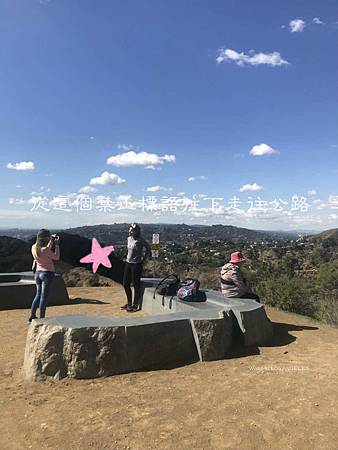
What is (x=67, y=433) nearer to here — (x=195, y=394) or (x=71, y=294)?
(x=195, y=394)

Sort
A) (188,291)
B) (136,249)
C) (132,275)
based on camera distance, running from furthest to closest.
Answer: (132,275) → (136,249) → (188,291)

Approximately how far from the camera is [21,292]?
9.57 metres

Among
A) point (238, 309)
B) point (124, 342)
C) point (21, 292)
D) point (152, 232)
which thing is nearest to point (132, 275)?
point (238, 309)

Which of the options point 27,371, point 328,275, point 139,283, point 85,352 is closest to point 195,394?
point 85,352

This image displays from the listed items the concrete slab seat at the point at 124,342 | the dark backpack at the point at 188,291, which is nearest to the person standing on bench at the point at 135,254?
the dark backpack at the point at 188,291

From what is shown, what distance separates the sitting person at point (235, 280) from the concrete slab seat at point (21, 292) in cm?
371

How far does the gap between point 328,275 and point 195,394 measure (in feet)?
77.6

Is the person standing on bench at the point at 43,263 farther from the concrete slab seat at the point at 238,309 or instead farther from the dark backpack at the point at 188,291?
the dark backpack at the point at 188,291

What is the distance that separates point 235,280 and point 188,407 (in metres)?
3.62

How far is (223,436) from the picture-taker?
3.35m

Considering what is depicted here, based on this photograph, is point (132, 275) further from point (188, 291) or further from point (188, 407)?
point (188, 407)

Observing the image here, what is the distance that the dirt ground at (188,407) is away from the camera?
3301 mm

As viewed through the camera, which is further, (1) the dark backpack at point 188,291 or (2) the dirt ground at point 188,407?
(1) the dark backpack at point 188,291

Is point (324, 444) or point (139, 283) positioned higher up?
point (139, 283)
